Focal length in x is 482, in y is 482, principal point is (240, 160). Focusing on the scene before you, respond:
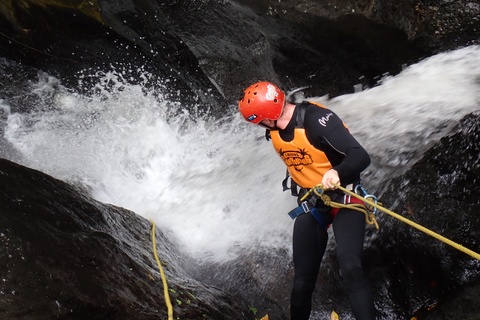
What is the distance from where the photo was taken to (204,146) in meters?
7.68

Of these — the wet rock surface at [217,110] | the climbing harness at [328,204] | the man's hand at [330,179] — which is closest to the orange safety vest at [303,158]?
the climbing harness at [328,204]

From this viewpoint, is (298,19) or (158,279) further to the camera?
(298,19)

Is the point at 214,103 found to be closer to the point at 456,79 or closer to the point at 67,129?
the point at 67,129

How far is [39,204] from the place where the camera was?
3406mm

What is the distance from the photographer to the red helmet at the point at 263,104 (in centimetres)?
341

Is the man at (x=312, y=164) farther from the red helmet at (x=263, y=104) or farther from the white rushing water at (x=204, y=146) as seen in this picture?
the white rushing water at (x=204, y=146)

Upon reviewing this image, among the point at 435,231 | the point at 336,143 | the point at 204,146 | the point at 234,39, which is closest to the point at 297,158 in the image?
the point at 336,143

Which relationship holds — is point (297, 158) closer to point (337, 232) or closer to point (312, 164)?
point (312, 164)

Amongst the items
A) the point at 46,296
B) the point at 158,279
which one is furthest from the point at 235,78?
the point at 46,296

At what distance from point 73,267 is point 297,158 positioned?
1.67 meters

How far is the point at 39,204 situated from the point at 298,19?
4.43 meters

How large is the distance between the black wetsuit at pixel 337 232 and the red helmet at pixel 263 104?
0.46 ft

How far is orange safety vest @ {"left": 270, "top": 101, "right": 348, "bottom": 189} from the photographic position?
337cm

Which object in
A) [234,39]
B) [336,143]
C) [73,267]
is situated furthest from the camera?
[234,39]
